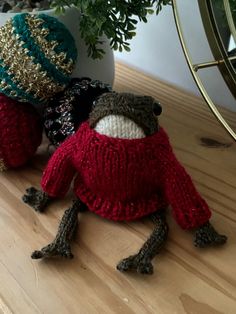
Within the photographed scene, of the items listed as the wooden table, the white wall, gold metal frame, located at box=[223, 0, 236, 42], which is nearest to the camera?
the wooden table

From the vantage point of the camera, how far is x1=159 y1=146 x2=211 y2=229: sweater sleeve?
333 millimetres

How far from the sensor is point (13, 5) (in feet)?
1.54

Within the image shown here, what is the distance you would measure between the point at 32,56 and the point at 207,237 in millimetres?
211

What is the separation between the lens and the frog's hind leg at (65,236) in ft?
1.05

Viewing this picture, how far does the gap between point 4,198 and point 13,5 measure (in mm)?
217

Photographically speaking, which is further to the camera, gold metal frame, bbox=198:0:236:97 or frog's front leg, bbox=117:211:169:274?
gold metal frame, bbox=198:0:236:97

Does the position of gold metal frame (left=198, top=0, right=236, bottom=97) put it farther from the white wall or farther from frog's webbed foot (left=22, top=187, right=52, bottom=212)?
frog's webbed foot (left=22, top=187, right=52, bottom=212)

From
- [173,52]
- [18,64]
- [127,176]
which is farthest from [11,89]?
[173,52]

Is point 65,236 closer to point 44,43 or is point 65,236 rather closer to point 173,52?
point 44,43

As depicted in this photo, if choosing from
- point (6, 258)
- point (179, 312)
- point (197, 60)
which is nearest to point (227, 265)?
point (179, 312)

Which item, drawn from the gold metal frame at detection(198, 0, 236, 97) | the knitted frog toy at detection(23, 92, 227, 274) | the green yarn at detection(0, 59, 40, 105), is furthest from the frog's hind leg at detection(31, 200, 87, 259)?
the gold metal frame at detection(198, 0, 236, 97)

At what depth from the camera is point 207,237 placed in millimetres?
335

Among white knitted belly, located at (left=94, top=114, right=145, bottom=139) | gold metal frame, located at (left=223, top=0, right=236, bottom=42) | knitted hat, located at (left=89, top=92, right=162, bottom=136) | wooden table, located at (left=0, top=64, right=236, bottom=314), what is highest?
gold metal frame, located at (left=223, top=0, right=236, bottom=42)

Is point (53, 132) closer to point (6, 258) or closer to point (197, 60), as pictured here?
point (6, 258)
